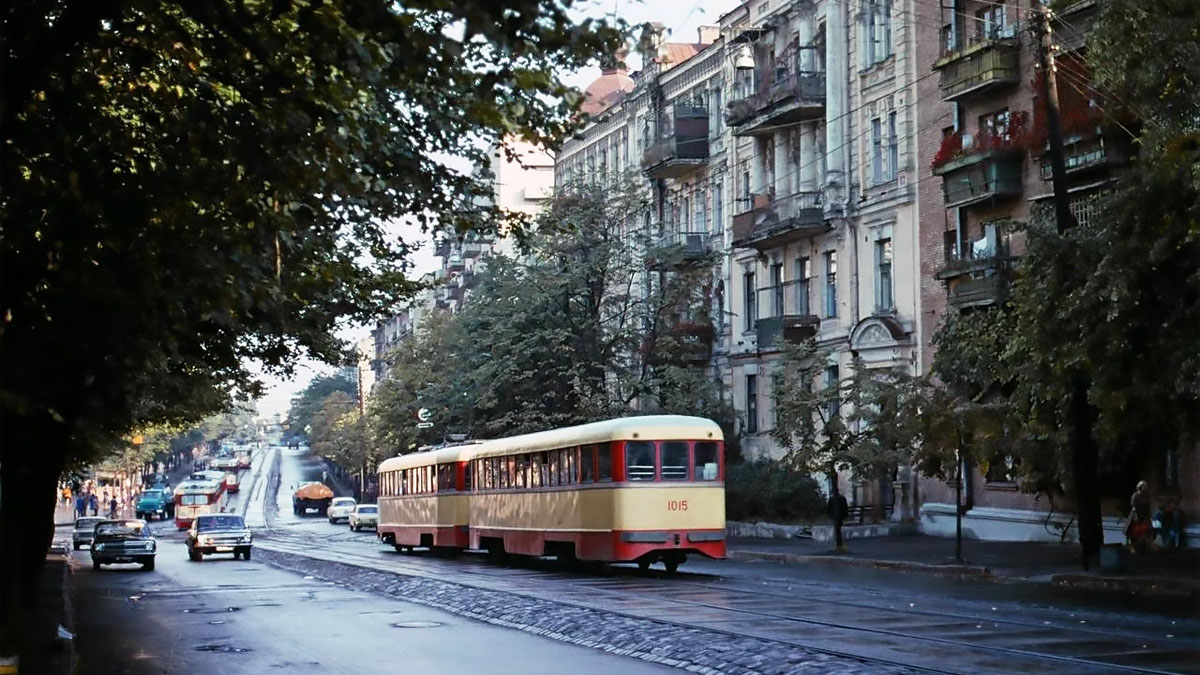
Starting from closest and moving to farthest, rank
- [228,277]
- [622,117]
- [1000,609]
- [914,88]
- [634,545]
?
[228,277]
[1000,609]
[634,545]
[914,88]
[622,117]

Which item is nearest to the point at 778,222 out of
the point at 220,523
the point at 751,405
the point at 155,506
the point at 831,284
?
the point at 831,284

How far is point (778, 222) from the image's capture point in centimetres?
5228

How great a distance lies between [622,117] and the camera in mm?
69062

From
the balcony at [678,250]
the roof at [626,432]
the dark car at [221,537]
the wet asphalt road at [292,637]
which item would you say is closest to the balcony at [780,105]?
the balcony at [678,250]

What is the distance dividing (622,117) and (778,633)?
2025 inches

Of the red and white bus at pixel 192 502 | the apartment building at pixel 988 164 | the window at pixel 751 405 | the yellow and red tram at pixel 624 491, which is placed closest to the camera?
the yellow and red tram at pixel 624 491

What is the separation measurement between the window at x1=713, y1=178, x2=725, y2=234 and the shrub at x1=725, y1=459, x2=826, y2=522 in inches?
418

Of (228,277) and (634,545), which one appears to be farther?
(634,545)

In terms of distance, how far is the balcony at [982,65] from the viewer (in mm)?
40844

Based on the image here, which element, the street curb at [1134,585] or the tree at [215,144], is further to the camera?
the street curb at [1134,585]

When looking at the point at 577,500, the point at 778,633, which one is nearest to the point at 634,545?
the point at 577,500

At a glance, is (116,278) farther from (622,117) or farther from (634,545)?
(622,117)

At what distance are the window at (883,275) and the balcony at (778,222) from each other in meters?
2.44

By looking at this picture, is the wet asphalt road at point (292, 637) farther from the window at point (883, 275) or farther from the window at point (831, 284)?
the window at point (831, 284)
